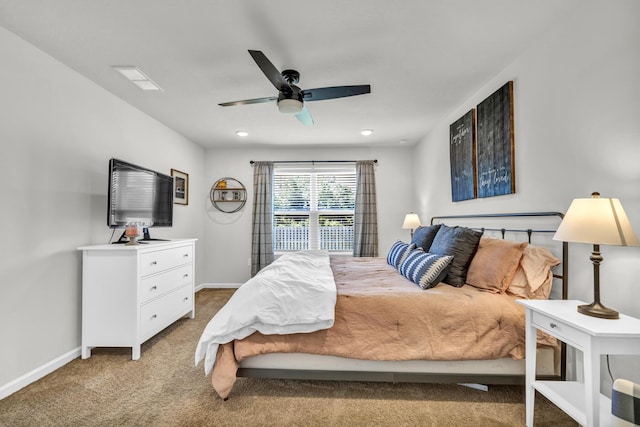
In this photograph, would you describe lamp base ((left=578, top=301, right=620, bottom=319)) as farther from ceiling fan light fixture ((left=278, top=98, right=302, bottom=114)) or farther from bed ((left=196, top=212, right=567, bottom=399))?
ceiling fan light fixture ((left=278, top=98, right=302, bottom=114))

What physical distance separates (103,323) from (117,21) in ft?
7.55

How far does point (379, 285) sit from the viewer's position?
7.35 feet

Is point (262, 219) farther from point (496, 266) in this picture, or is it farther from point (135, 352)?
point (496, 266)

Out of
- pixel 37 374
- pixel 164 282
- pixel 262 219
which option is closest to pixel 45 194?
pixel 164 282

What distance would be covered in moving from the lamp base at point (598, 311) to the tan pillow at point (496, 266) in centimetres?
57

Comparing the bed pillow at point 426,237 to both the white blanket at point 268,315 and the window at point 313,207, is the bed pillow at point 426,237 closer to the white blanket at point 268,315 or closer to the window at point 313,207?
the white blanket at point 268,315

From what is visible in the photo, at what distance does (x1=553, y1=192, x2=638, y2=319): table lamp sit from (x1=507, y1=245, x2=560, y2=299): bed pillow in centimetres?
46

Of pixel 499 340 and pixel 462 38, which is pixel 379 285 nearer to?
pixel 499 340

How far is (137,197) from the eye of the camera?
111 inches

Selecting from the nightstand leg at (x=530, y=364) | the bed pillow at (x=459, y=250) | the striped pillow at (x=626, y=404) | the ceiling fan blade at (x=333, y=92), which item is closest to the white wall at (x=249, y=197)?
the bed pillow at (x=459, y=250)

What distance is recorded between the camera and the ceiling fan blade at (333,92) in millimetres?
2150

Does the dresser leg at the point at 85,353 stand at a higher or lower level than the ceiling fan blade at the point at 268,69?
lower

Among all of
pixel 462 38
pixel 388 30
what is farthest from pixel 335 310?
pixel 462 38

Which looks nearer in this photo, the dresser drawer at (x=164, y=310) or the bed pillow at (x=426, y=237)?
the dresser drawer at (x=164, y=310)
